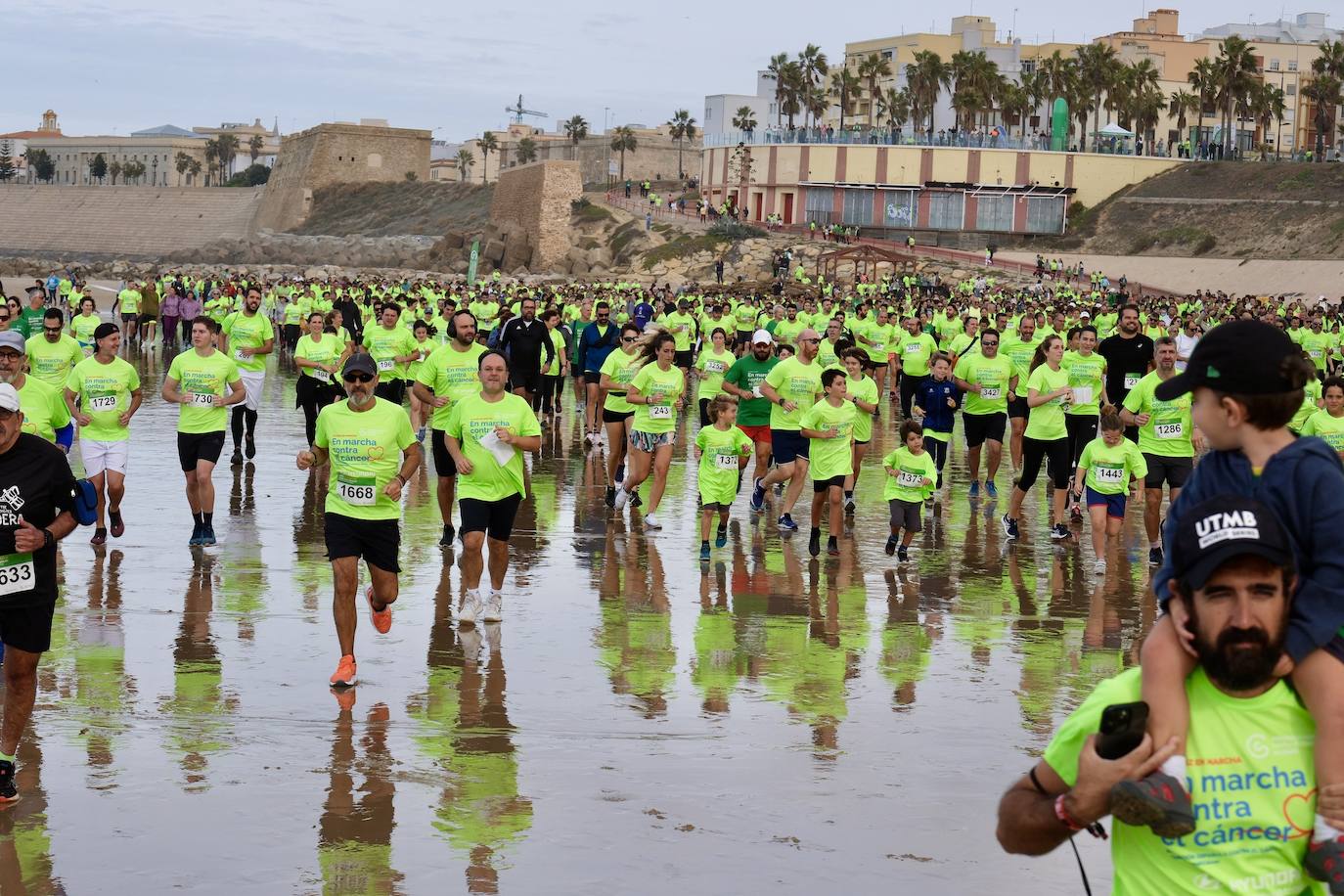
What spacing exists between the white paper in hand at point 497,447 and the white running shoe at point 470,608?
0.84 metres

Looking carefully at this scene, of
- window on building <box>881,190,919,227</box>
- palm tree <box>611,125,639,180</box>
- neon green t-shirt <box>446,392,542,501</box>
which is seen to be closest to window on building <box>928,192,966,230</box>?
window on building <box>881,190,919,227</box>

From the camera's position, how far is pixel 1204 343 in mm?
3170

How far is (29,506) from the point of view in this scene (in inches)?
259

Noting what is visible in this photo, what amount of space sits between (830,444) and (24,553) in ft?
25.5

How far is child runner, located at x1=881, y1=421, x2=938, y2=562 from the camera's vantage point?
12992 millimetres

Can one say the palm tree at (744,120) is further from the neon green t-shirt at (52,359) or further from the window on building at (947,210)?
the neon green t-shirt at (52,359)

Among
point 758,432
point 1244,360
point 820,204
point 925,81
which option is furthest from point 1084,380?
point 925,81

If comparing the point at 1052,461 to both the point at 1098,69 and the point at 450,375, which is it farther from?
the point at 1098,69

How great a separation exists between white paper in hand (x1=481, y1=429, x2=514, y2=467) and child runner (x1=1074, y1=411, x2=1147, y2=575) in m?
4.96

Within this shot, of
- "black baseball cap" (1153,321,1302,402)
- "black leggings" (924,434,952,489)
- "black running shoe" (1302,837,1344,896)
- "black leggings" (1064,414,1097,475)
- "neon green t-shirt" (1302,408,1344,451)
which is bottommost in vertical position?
"black leggings" (924,434,952,489)

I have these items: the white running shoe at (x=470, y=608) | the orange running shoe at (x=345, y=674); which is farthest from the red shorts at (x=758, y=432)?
the orange running shoe at (x=345, y=674)

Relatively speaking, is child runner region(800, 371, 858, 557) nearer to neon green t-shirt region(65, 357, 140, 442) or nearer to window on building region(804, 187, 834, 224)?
neon green t-shirt region(65, 357, 140, 442)

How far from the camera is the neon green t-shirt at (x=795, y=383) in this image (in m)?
14.2

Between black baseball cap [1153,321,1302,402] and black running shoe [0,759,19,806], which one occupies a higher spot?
black baseball cap [1153,321,1302,402]
